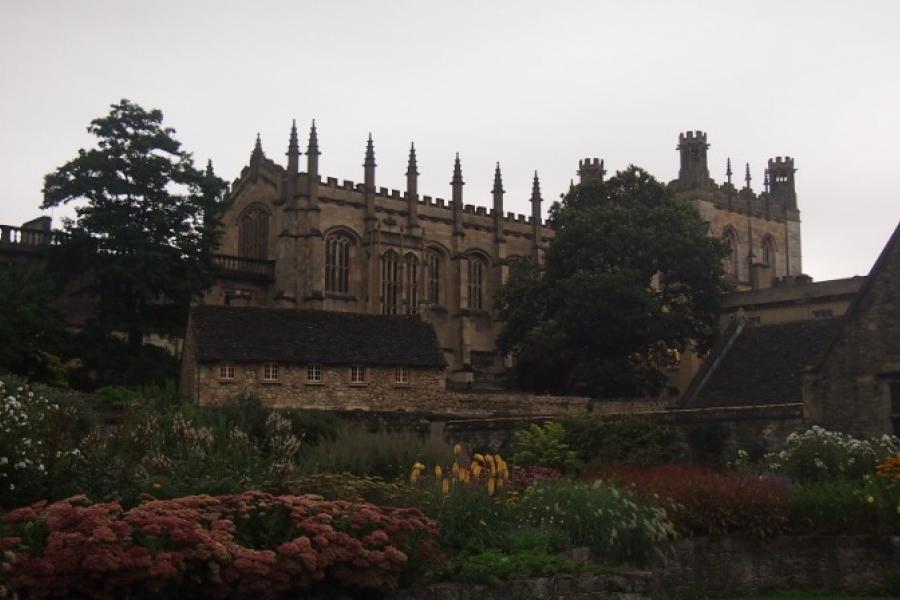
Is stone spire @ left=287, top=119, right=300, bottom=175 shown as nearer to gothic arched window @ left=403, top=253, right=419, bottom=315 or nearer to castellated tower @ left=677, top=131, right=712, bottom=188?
gothic arched window @ left=403, top=253, right=419, bottom=315

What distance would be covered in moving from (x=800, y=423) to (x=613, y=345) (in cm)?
3131

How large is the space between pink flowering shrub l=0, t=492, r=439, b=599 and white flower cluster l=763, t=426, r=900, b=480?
11.0 metres

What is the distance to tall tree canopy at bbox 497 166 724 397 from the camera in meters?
59.4

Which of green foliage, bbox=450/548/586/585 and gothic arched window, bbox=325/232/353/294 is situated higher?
gothic arched window, bbox=325/232/353/294

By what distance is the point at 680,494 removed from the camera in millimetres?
20344

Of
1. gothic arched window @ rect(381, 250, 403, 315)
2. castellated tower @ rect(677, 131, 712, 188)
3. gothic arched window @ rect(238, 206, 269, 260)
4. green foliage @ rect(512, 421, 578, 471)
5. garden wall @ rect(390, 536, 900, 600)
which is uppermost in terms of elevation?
castellated tower @ rect(677, 131, 712, 188)

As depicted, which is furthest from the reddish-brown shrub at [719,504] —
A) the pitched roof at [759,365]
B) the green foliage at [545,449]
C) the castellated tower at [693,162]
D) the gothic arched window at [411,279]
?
the castellated tower at [693,162]

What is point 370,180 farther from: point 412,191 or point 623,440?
point 623,440

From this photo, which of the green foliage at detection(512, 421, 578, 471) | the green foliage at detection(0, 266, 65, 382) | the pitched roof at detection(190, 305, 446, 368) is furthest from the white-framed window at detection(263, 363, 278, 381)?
the green foliage at detection(512, 421, 578, 471)

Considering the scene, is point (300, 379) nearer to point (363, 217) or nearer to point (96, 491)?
point (96, 491)

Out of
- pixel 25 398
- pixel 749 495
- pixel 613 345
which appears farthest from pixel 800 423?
pixel 613 345

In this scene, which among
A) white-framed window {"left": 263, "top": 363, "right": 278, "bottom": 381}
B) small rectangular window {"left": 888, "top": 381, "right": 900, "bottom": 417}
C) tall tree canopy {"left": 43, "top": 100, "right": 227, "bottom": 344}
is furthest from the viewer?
tall tree canopy {"left": 43, "top": 100, "right": 227, "bottom": 344}

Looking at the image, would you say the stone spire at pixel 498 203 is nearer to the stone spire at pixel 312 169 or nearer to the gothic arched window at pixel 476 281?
the gothic arched window at pixel 476 281

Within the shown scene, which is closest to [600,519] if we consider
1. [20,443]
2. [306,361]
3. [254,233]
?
[20,443]
